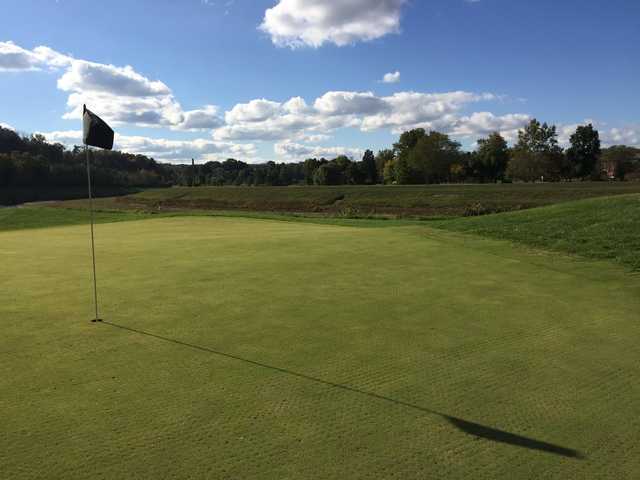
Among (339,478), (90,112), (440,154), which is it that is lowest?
(339,478)

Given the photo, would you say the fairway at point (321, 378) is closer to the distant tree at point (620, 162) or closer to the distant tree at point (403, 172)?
the distant tree at point (403, 172)

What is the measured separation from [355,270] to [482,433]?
8.52 meters

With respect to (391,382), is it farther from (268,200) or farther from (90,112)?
(268,200)

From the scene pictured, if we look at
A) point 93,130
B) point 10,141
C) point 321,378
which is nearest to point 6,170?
point 10,141

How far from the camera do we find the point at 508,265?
14.4m

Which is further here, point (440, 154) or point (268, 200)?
point (440, 154)

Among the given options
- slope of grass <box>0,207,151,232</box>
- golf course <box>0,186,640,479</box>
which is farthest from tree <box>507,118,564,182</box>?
golf course <box>0,186,640,479</box>

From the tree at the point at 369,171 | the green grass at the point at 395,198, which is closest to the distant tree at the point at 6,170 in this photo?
the green grass at the point at 395,198

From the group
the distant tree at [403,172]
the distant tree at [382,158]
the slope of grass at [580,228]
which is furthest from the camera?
the distant tree at [382,158]

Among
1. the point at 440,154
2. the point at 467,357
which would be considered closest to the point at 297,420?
the point at 467,357

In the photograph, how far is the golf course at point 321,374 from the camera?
433cm

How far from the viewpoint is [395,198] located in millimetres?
63219

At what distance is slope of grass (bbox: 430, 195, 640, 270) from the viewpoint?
15852 mm

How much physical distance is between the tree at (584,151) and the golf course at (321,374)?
91.9m
